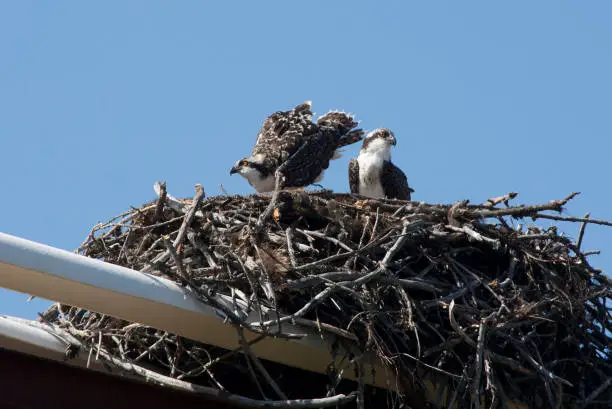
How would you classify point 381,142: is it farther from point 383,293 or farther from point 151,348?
point 151,348

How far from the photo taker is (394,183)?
915 cm

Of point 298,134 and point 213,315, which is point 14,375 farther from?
point 298,134

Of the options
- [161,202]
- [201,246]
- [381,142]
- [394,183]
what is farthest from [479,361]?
[381,142]

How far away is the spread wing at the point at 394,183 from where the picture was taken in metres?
9.11

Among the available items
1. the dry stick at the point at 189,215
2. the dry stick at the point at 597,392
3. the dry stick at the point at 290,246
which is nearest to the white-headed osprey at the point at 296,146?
the dry stick at the point at 290,246

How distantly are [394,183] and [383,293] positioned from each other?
358 centimetres

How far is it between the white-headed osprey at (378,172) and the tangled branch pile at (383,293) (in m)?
2.05

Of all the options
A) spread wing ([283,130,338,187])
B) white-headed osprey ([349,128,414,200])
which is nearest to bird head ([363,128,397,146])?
white-headed osprey ([349,128,414,200])

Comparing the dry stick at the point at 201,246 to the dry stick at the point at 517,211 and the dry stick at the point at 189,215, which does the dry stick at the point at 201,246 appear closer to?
the dry stick at the point at 189,215

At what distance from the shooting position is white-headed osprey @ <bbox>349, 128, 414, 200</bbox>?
9.13 m

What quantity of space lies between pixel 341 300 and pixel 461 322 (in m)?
0.76

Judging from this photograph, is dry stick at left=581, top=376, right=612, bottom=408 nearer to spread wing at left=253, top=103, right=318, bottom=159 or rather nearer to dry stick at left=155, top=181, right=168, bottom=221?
dry stick at left=155, top=181, right=168, bottom=221

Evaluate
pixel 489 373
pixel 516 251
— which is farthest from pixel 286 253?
pixel 516 251

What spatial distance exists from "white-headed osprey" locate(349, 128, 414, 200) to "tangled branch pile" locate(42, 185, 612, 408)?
6.74ft
